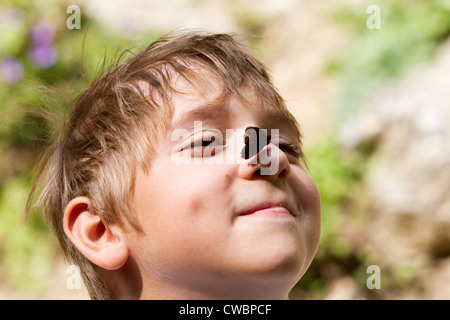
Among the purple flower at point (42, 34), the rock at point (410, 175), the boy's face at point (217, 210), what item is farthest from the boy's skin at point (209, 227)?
the purple flower at point (42, 34)

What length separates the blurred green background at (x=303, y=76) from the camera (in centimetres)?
416

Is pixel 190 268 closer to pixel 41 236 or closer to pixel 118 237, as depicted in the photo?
pixel 118 237

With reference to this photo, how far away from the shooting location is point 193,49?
7.02 ft

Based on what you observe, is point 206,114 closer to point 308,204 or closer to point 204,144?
point 204,144

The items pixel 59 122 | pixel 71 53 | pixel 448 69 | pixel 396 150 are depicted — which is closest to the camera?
pixel 59 122

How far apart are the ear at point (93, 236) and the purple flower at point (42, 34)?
4271 millimetres

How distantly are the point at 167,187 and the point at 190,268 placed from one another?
0.26 meters

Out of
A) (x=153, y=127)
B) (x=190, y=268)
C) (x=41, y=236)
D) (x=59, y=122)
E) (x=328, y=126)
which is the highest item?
(x=328, y=126)

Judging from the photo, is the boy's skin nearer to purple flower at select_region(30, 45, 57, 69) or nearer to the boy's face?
the boy's face

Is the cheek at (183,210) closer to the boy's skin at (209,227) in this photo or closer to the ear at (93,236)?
the boy's skin at (209,227)

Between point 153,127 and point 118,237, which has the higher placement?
point 153,127

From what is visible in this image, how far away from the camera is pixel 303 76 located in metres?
5.98

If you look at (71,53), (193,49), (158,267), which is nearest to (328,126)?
(71,53)

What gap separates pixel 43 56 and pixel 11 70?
1.12ft
